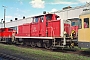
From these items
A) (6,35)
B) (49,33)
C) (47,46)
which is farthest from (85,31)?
(6,35)

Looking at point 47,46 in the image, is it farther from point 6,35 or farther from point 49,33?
point 6,35

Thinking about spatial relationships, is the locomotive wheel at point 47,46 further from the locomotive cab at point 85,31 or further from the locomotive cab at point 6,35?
the locomotive cab at point 6,35

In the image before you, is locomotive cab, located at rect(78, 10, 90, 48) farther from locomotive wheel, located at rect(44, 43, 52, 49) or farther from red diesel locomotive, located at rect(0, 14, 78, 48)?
locomotive wheel, located at rect(44, 43, 52, 49)

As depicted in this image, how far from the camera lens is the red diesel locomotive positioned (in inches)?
594

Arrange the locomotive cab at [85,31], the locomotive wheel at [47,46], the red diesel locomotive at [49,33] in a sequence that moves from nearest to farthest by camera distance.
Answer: the locomotive cab at [85,31]
the red diesel locomotive at [49,33]
the locomotive wheel at [47,46]

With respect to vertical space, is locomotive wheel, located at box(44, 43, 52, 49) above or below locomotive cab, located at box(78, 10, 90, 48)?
below

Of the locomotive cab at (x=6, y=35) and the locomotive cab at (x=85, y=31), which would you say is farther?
the locomotive cab at (x=6, y=35)

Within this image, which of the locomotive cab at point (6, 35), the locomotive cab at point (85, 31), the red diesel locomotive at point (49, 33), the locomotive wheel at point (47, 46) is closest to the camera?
the locomotive cab at point (85, 31)

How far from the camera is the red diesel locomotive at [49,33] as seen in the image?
15095mm

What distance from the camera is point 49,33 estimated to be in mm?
16375

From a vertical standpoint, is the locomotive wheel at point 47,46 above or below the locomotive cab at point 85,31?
below

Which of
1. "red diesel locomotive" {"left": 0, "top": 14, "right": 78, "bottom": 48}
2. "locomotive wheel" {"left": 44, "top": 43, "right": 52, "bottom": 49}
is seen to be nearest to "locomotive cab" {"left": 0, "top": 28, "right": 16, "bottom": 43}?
"red diesel locomotive" {"left": 0, "top": 14, "right": 78, "bottom": 48}

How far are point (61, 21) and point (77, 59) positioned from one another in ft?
18.6

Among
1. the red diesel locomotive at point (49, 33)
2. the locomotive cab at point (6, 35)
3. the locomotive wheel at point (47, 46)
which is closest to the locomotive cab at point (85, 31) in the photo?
the red diesel locomotive at point (49, 33)
